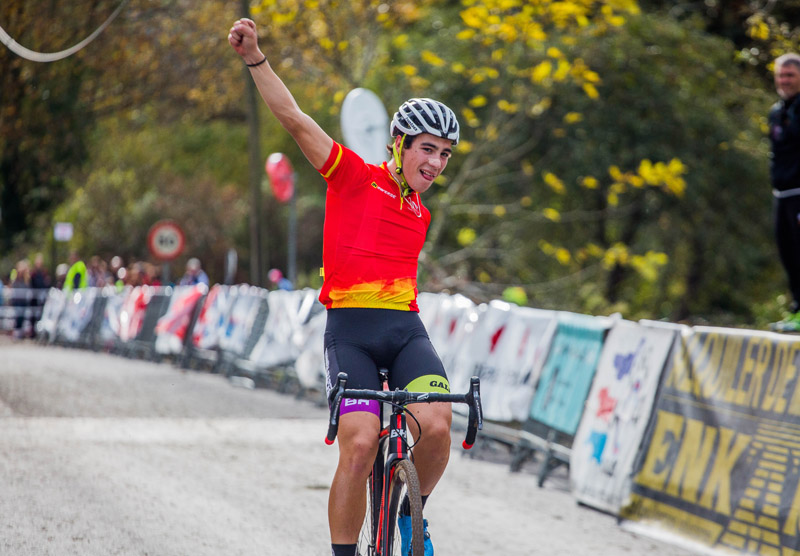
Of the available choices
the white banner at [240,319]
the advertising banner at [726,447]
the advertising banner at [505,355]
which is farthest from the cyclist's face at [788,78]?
the white banner at [240,319]

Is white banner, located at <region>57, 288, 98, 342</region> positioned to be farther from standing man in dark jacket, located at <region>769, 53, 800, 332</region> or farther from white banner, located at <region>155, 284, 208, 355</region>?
standing man in dark jacket, located at <region>769, 53, 800, 332</region>

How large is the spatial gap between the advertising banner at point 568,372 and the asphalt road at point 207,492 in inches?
23.2

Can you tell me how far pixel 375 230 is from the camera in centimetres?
463

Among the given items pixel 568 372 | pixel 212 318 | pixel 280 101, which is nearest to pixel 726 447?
pixel 568 372

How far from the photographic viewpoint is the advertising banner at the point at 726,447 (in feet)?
20.4

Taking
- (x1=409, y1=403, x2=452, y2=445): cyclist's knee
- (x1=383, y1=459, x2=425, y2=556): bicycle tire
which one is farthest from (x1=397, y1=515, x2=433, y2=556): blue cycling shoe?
(x1=409, y1=403, x2=452, y2=445): cyclist's knee

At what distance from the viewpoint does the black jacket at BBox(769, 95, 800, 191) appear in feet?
27.4

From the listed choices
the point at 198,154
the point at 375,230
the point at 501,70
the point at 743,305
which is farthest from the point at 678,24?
the point at 198,154

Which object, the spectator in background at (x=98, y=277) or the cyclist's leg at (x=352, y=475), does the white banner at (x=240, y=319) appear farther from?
the cyclist's leg at (x=352, y=475)

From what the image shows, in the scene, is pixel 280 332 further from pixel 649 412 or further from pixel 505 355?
pixel 649 412

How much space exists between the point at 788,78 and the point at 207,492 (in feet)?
17.7

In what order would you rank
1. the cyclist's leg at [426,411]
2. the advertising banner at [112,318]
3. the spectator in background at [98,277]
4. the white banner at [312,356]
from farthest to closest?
the spectator in background at [98,277] → the advertising banner at [112,318] → the white banner at [312,356] → the cyclist's leg at [426,411]

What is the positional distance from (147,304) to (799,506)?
648 inches

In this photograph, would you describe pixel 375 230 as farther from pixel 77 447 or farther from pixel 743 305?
pixel 743 305
